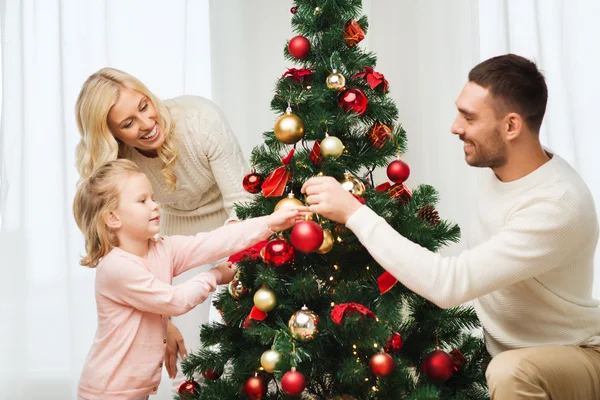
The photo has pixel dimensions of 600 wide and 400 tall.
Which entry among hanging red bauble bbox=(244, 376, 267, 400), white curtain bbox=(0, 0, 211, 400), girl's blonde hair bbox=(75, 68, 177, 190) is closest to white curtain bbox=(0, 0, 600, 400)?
white curtain bbox=(0, 0, 211, 400)

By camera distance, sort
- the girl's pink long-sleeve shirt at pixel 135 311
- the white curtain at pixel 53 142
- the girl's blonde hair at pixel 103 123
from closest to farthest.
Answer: the girl's pink long-sleeve shirt at pixel 135 311, the girl's blonde hair at pixel 103 123, the white curtain at pixel 53 142

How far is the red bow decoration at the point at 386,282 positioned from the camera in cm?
178

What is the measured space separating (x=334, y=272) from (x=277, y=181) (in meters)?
0.28

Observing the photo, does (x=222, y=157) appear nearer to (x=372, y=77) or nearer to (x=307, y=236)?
(x=372, y=77)

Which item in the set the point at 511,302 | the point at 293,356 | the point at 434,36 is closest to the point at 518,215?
the point at 511,302

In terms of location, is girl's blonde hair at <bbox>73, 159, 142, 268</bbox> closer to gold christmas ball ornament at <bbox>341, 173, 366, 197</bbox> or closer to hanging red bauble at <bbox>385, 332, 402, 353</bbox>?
gold christmas ball ornament at <bbox>341, 173, 366, 197</bbox>

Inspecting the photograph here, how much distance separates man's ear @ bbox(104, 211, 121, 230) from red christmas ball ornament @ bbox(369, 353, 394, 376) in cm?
81

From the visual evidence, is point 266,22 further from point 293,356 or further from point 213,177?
point 293,356

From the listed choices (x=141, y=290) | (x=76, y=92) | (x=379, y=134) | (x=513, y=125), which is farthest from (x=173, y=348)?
(x=76, y=92)

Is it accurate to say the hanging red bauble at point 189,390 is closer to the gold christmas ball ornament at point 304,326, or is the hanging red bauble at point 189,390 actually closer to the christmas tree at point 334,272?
the christmas tree at point 334,272

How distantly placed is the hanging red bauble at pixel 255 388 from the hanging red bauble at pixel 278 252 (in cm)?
31

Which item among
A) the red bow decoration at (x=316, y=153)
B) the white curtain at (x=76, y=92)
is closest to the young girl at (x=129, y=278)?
the red bow decoration at (x=316, y=153)

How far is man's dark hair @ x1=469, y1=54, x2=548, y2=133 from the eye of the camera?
6.06 feet

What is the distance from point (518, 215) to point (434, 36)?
1484 millimetres
